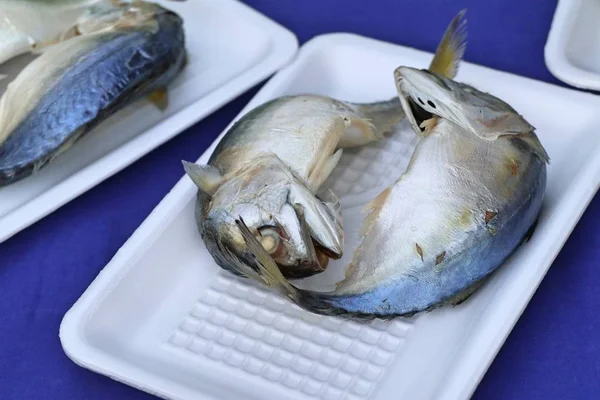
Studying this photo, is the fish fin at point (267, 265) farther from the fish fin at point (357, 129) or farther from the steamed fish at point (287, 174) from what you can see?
the fish fin at point (357, 129)

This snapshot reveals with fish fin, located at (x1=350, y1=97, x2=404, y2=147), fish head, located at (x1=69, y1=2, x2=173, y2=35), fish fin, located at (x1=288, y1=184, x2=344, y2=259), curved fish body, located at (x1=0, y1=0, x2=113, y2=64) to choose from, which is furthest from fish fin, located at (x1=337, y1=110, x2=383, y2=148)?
curved fish body, located at (x1=0, y1=0, x2=113, y2=64)

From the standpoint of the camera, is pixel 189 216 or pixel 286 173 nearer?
pixel 286 173

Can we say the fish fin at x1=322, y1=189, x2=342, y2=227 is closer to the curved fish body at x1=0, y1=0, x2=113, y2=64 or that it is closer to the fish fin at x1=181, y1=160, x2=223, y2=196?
the fish fin at x1=181, y1=160, x2=223, y2=196

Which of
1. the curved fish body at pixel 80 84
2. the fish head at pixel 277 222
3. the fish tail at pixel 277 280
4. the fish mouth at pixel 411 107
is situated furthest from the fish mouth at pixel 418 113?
the curved fish body at pixel 80 84

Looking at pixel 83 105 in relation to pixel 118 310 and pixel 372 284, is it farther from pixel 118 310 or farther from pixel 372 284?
pixel 372 284

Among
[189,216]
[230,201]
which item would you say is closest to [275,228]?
[230,201]

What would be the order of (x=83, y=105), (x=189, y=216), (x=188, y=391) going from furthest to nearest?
(x=83, y=105), (x=189, y=216), (x=188, y=391)
